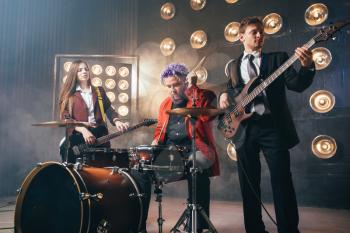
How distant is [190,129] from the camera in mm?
3367

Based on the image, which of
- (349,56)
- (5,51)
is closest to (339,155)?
(349,56)

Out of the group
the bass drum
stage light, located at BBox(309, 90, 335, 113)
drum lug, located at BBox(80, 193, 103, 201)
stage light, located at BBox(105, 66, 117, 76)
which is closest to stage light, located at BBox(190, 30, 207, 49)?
stage light, located at BBox(105, 66, 117, 76)

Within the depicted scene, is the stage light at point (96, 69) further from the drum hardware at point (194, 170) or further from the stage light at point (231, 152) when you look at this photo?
the drum hardware at point (194, 170)

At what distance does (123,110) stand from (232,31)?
2633mm

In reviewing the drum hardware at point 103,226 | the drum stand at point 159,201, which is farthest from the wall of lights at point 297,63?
the drum hardware at point 103,226

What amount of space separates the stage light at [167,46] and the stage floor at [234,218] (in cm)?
306

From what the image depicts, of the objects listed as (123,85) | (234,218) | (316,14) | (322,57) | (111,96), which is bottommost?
(234,218)

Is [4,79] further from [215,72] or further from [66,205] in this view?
[66,205]

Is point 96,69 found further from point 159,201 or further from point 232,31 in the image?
point 159,201

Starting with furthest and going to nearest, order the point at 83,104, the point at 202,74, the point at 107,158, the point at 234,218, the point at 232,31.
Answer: the point at 202,74 < the point at 232,31 < the point at 83,104 < the point at 234,218 < the point at 107,158

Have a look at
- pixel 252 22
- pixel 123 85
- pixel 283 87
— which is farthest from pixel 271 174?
pixel 123 85

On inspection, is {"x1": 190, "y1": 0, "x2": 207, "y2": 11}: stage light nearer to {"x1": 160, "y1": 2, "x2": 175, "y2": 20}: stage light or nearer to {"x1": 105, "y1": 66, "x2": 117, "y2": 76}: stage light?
{"x1": 160, "y1": 2, "x2": 175, "y2": 20}: stage light

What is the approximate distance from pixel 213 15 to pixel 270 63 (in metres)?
3.90

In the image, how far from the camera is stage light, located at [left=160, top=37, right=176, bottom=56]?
268 inches
